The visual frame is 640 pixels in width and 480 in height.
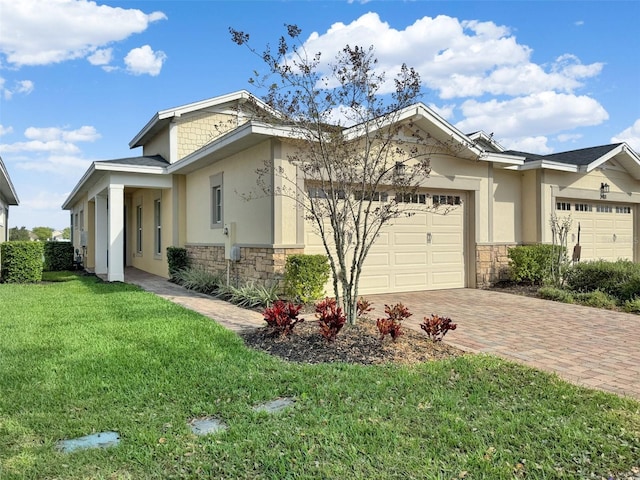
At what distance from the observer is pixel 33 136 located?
21.8 metres

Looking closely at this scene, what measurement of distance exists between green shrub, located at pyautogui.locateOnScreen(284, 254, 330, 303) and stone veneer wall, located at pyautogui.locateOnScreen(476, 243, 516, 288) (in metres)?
4.70

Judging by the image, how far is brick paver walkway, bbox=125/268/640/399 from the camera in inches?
186

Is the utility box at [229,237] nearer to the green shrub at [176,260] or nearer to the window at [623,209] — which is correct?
the green shrub at [176,260]

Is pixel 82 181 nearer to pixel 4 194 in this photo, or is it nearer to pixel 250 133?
pixel 4 194

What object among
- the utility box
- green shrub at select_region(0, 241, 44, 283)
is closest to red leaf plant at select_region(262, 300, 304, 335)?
the utility box

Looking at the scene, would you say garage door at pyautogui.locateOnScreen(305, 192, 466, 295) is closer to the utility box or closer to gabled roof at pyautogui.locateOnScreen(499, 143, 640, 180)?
the utility box

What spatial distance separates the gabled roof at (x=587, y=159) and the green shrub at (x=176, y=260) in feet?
30.8

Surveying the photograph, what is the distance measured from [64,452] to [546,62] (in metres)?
12.5

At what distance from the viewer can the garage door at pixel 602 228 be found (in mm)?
13297

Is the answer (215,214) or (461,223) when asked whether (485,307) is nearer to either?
(461,223)

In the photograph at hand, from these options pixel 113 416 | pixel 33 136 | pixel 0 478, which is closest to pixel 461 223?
pixel 113 416

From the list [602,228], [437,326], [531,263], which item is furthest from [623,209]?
[437,326]

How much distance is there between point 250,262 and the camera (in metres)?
9.80

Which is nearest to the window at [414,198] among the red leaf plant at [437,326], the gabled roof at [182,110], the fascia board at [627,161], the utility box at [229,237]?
the utility box at [229,237]
